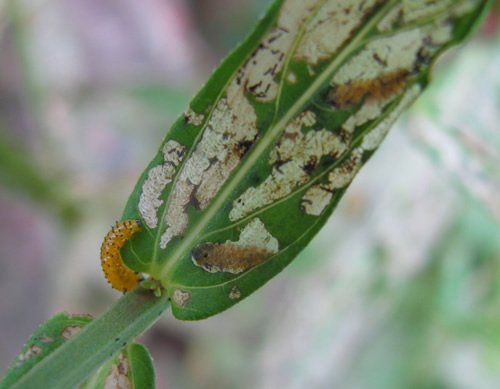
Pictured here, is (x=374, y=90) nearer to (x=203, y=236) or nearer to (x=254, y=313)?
(x=203, y=236)

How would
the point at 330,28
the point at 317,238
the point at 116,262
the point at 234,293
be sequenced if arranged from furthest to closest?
the point at 317,238
the point at 116,262
the point at 234,293
the point at 330,28

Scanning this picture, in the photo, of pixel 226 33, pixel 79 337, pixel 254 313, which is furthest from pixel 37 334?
pixel 226 33

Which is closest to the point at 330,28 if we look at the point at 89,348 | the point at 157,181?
the point at 157,181

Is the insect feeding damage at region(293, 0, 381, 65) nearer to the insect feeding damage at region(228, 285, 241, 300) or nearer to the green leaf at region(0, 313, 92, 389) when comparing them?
the insect feeding damage at region(228, 285, 241, 300)

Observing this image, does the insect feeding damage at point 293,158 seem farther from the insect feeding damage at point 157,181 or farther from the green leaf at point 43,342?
the green leaf at point 43,342

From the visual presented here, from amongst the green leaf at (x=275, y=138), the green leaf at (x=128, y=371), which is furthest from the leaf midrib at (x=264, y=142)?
the green leaf at (x=128, y=371)

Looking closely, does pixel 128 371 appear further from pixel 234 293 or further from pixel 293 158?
pixel 293 158
